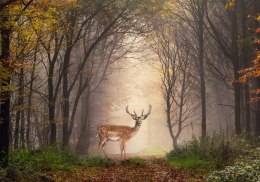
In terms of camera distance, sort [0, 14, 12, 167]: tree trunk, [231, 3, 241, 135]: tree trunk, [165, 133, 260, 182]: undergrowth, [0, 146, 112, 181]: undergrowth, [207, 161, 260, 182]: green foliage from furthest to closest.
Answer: [231, 3, 241, 135]: tree trunk → [165, 133, 260, 182]: undergrowth → [0, 14, 12, 167]: tree trunk → [0, 146, 112, 181]: undergrowth → [207, 161, 260, 182]: green foliage

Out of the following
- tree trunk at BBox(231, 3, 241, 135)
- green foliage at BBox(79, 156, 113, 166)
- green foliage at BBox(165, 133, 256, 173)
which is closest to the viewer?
green foliage at BBox(165, 133, 256, 173)

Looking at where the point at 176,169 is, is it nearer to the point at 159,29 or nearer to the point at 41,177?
the point at 41,177

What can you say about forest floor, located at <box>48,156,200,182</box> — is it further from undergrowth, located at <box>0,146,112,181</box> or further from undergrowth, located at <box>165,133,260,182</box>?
undergrowth, located at <box>165,133,260,182</box>

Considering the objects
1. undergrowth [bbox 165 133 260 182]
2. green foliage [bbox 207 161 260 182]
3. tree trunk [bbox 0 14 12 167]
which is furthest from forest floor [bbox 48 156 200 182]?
green foliage [bbox 207 161 260 182]

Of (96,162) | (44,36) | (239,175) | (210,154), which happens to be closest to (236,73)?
(210,154)

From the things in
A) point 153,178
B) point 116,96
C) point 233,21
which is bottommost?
point 153,178

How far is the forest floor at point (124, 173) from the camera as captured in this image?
37.7ft

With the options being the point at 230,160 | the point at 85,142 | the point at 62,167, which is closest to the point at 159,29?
the point at 85,142

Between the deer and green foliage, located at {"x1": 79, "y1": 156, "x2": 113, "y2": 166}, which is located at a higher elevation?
the deer

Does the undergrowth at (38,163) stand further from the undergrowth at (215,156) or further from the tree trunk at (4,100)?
the undergrowth at (215,156)

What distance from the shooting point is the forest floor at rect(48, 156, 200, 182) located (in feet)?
37.7

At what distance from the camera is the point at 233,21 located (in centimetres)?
1948

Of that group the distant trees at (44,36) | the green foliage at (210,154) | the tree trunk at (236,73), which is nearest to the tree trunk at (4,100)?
the distant trees at (44,36)

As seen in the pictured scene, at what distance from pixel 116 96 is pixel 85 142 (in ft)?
36.3
